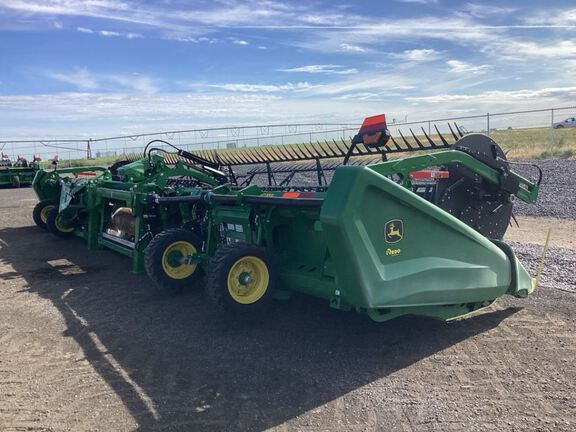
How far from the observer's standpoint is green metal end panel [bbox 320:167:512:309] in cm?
371

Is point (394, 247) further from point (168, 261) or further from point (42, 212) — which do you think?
point (42, 212)

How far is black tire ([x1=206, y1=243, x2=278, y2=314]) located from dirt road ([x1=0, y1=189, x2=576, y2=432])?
0.95 ft

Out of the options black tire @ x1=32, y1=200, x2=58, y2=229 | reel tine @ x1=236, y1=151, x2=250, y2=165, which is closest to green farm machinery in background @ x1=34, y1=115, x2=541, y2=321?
reel tine @ x1=236, y1=151, x2=250, y2=165

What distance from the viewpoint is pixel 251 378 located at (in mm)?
3844

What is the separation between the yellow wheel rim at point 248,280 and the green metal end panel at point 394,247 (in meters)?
0.91

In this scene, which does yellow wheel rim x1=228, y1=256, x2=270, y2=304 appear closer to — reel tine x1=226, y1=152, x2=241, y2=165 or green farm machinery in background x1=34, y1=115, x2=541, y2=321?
green farm machinery in background x1=34, y1=115, x2=541, y2=321

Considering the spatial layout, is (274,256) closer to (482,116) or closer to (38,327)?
(38,327)

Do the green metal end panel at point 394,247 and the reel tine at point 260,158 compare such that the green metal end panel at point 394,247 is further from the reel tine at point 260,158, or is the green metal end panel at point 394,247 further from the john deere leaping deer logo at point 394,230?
the reel tine at point 260,158

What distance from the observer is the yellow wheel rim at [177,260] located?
5883 millimetres

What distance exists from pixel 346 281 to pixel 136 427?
5.54 feet

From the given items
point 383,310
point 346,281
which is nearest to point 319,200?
point 346,281

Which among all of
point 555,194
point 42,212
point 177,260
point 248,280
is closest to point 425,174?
point 248,280

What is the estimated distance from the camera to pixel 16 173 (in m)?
22.2

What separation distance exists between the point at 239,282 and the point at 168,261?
5.08 ft
